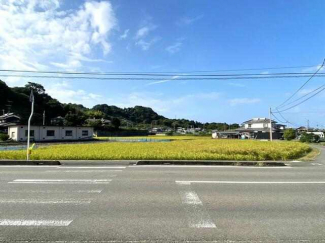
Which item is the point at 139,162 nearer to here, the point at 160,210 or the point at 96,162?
the point at 96,162

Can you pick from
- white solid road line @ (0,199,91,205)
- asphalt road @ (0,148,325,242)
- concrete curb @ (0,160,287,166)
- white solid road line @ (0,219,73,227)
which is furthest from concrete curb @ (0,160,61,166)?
white solid road line @ (0,219,73,227)

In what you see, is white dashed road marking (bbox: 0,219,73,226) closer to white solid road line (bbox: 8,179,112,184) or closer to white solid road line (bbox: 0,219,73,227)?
white solid road line (bbox: 0,219,73,227)

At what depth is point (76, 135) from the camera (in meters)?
57.2

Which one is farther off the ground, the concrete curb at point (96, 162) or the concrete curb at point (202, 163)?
the concrete curb at point (96, 162)

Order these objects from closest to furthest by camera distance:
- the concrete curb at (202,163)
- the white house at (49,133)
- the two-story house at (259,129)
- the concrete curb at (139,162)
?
1. the concrete curb at (139,162)
2. the concrete curb at (202,163)
3. the white house at (49,133)
4. the two-story house at (259,129)

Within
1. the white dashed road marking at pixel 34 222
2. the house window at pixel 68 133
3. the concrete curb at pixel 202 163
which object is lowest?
the concrete curb at pixel 202 163

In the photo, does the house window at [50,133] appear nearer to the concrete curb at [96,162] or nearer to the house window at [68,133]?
the house window at [68,133]

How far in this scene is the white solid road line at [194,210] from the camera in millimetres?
4672

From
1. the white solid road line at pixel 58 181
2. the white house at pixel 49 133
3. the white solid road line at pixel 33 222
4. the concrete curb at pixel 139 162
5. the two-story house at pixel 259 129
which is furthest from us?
the two-story house at pixel 259 129

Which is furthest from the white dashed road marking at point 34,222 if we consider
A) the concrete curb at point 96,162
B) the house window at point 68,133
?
the house window at point 68,133

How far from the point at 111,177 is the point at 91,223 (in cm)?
464

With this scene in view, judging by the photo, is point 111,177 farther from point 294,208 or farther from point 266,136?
point 266,136

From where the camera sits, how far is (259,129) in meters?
92.6

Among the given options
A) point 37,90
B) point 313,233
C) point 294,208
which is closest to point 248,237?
point 313,233
